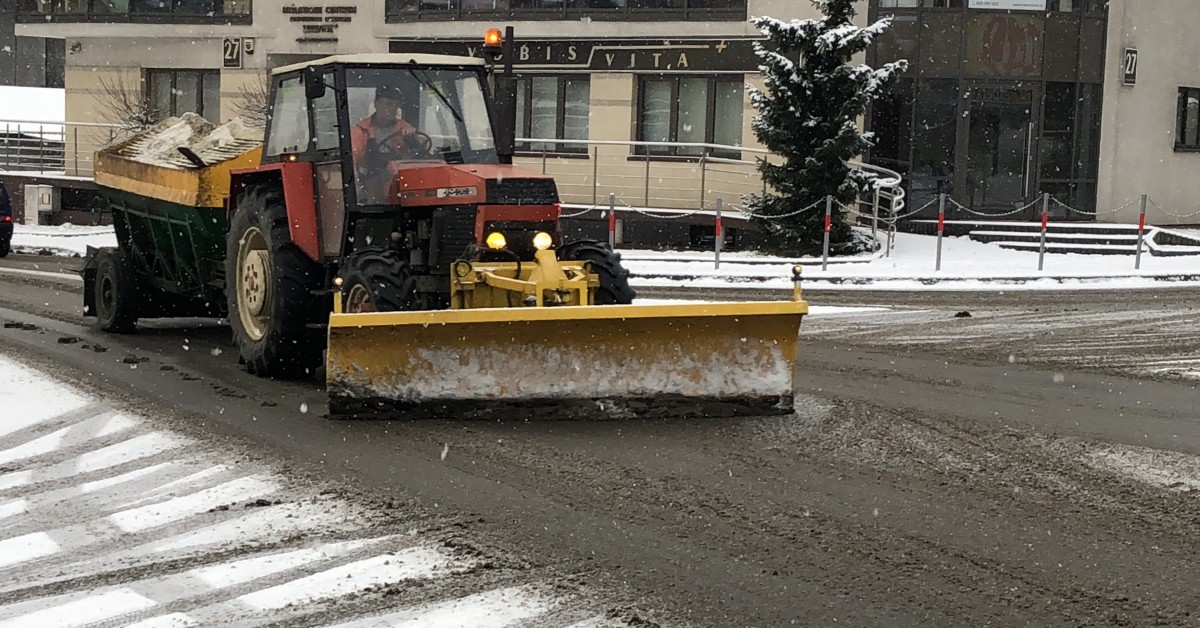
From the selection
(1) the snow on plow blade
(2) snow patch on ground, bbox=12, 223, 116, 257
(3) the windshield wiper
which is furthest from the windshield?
(2) snow patch on ground, bbox=12, 223, 116, 257

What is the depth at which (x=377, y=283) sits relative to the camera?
390 inches

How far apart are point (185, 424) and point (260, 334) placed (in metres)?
2.09

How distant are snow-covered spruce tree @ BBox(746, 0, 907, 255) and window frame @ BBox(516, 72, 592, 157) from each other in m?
6.97

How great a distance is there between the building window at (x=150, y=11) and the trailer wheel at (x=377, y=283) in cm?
2616

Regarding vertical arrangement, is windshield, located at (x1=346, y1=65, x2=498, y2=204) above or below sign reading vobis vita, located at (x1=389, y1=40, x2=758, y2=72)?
below

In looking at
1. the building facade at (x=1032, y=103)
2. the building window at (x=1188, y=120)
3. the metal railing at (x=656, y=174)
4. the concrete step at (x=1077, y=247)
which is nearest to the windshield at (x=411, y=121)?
the metal railing at (x=656, y=174)

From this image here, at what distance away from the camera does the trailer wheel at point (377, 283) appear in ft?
32.3

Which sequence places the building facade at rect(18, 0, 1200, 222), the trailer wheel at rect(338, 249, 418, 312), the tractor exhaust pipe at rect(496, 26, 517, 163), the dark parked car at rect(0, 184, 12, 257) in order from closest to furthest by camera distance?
the trailer wheel at rect(338, 249, 418, 312) → the tractor exhaust pipe at rect(496, 26, 517, 163) → the dark parked car at rect(0, 184, 12, 257) → the building facade at rect(18, 0, 1200, 222)

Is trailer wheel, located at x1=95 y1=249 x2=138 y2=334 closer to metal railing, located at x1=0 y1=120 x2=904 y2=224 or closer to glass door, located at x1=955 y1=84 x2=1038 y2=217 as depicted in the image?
metal railing, located at x1=0 y1=120 x2=904 y2=224

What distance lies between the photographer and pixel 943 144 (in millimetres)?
29047

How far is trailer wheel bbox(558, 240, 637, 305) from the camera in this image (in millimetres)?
10453

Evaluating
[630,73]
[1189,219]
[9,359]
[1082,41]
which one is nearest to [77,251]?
[630,73]

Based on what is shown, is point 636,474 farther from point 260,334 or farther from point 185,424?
point 260,334

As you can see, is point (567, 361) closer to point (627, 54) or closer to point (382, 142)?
point (382, 142)
